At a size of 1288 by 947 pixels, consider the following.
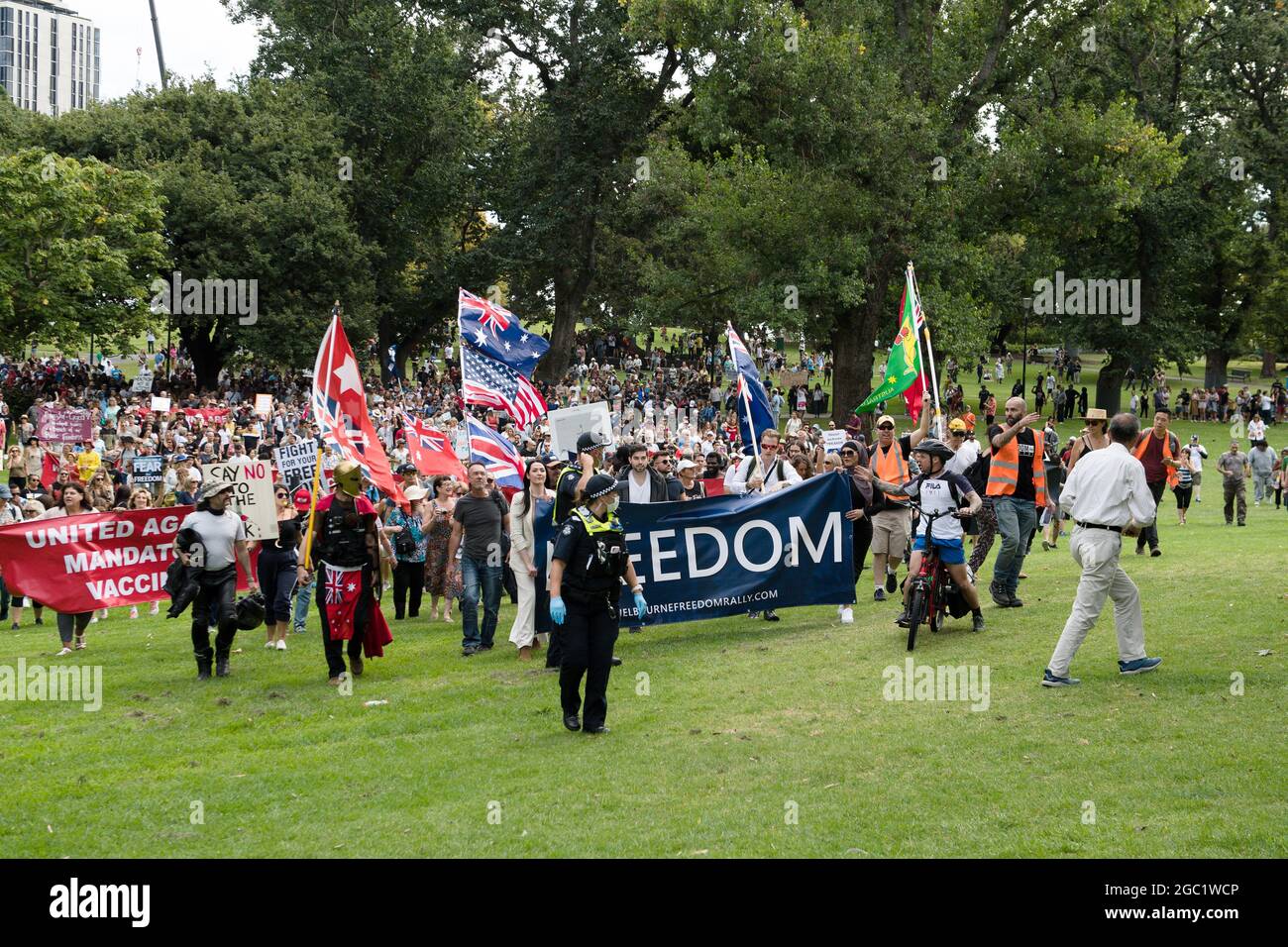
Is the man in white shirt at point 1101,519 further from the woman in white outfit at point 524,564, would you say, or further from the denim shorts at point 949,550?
the woman in white outfit at point 524,564

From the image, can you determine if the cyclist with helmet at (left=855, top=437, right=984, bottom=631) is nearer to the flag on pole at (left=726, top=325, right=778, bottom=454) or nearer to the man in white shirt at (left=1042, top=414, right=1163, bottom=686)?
the man in white shirt at (left=1042, top=414, right=1163, bottom=686)

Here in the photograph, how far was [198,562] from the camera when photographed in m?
12.6

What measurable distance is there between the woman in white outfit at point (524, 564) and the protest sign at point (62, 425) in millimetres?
20138

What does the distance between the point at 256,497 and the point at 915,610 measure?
6.88 metres

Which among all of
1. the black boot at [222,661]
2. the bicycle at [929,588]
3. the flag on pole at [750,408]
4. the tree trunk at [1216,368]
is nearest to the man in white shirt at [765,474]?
the flag on pole at [750,408]

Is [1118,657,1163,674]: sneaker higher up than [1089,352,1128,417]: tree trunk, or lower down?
lower down

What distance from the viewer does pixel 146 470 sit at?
25891 millimetres

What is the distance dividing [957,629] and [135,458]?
59.8ft

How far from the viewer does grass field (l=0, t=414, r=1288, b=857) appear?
7559mm

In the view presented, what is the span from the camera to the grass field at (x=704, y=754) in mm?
7559

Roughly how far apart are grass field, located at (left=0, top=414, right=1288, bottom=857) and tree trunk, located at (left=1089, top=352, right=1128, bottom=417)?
1556 inches

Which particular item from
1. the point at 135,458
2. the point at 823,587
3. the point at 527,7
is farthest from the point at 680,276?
the point at 823,587
